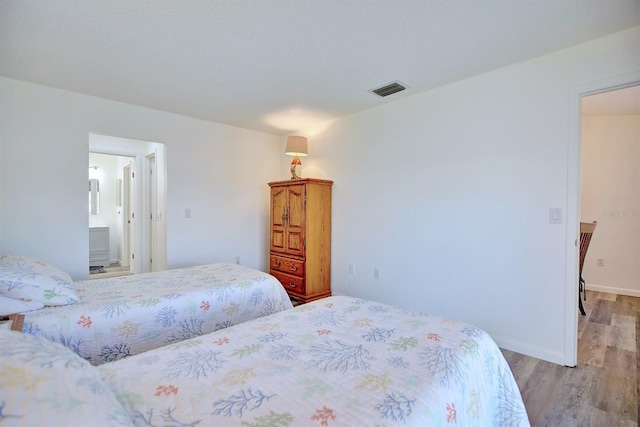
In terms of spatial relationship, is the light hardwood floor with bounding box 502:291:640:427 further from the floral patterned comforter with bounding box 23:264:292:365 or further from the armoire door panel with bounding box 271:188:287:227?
the armoire door panel with bounding box 271:188:287:227

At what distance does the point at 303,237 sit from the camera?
11.8ft

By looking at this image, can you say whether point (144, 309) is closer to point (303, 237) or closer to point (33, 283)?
point (33, 283)

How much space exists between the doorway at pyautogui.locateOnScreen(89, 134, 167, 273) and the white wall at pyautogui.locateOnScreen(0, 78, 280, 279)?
319 millimetres

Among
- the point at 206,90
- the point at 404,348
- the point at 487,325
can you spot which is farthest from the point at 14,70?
the point at 487,325

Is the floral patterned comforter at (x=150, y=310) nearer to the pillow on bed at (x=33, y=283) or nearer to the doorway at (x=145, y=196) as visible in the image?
the pillow on bed at (x=33, y=283)

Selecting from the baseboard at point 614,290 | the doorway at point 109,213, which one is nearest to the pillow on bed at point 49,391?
the doorway at point 109,213

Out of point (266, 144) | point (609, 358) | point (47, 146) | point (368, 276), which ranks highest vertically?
point (266, 144)

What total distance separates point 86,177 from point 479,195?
12.6 ft

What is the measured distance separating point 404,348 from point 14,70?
3.66 m

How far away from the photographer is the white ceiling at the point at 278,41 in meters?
1.75

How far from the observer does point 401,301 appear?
10.5 ft

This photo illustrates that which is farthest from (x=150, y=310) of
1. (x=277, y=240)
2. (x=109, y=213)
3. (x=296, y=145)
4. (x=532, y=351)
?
(x=109, y=213)

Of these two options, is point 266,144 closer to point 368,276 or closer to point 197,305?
point 368,276

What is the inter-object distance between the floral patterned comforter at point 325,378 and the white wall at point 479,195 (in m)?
1.37
